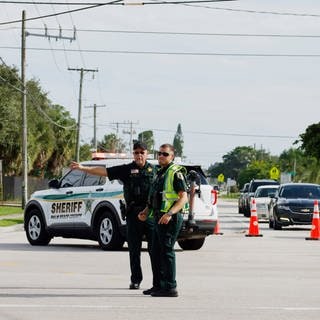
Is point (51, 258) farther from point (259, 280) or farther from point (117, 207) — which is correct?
point (259, 280)

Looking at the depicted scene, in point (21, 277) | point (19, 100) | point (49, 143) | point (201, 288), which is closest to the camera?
point (201, 288)

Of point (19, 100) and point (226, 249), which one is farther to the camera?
point (19, 100)

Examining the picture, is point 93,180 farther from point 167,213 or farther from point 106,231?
point 167,213

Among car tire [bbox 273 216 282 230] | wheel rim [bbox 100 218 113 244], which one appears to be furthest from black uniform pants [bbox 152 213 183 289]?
car tire [bbox 273 216 282 230]

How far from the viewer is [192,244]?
23.7m

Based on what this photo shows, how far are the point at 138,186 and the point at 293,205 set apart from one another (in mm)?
21570

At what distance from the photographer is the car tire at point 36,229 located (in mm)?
24344

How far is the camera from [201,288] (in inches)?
585

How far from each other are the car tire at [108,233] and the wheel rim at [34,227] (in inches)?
79.1

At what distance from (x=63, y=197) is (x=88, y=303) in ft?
36.8

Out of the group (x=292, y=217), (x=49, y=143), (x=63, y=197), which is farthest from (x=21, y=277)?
(x=49, y=143)

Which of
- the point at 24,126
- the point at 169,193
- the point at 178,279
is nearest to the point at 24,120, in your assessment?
the point at 24,126

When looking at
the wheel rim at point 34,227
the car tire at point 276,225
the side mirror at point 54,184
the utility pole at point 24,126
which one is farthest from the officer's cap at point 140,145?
the utility pole at point 24,126

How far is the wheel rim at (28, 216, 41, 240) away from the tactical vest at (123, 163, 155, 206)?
1011 centimetres
